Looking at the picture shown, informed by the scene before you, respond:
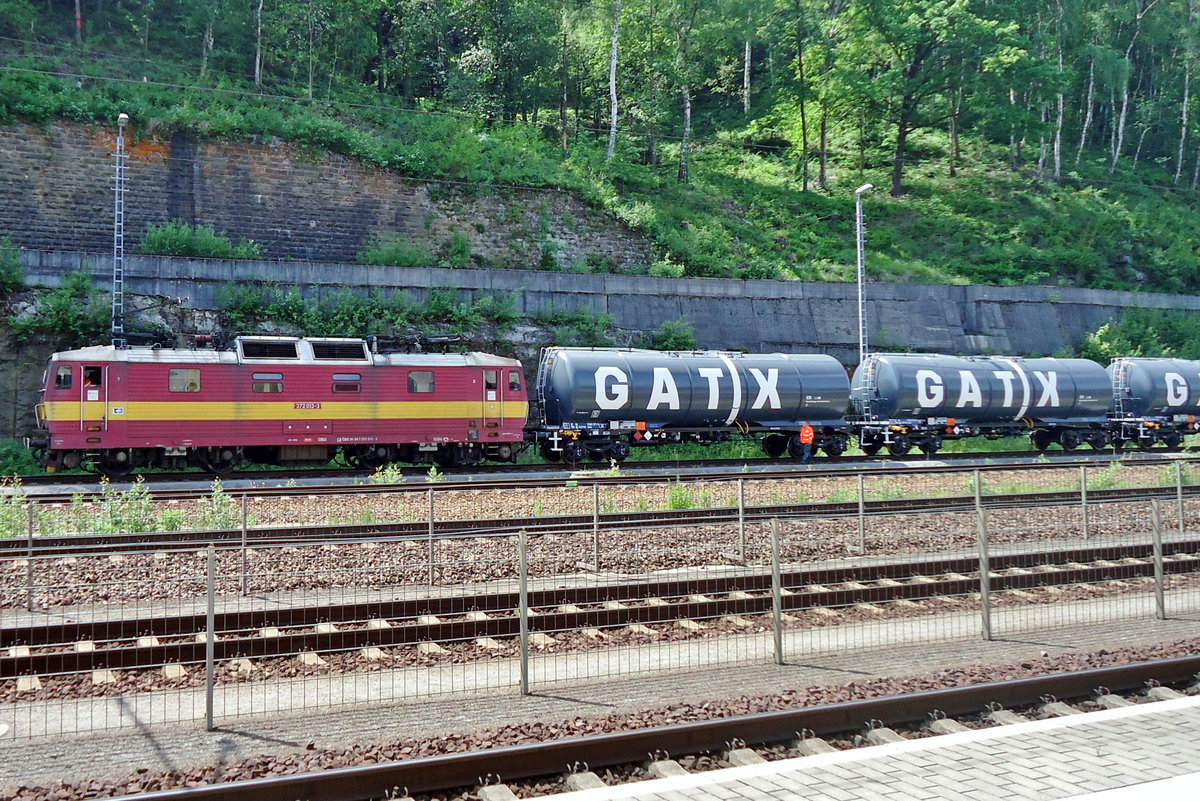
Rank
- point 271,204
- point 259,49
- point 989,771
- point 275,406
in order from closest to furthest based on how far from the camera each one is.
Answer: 1. point 989,771
2. point 275,406
3. point 271,204
4. point 259,49

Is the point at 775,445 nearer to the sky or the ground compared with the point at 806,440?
nearer to the ground

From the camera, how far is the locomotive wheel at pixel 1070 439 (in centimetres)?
3606

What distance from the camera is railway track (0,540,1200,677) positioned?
31.8 ft

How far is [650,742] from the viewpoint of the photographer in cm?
685

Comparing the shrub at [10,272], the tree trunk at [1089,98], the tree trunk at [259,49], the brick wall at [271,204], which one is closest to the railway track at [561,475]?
the shrub at [10,272]

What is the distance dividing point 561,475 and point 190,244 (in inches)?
740

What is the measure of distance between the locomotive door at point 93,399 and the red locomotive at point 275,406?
3 cm

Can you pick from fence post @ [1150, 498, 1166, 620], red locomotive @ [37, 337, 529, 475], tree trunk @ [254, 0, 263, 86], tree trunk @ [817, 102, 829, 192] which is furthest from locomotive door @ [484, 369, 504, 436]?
tree trunk @ [817, 102, 829, 192]

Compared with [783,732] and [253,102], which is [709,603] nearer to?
[783,732]

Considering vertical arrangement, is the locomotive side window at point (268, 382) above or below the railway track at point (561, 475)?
above

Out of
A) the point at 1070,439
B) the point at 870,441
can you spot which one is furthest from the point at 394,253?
the point at 1070,439

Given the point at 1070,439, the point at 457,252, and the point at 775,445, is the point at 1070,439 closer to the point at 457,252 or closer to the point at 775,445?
the point at 775,445

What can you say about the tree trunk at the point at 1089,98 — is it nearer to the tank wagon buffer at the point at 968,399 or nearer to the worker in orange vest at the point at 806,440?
the tank wagon buffer at the point at 968,399

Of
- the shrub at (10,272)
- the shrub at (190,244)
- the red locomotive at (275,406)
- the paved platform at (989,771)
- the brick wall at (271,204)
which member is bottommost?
the paved platform at (989,771)
